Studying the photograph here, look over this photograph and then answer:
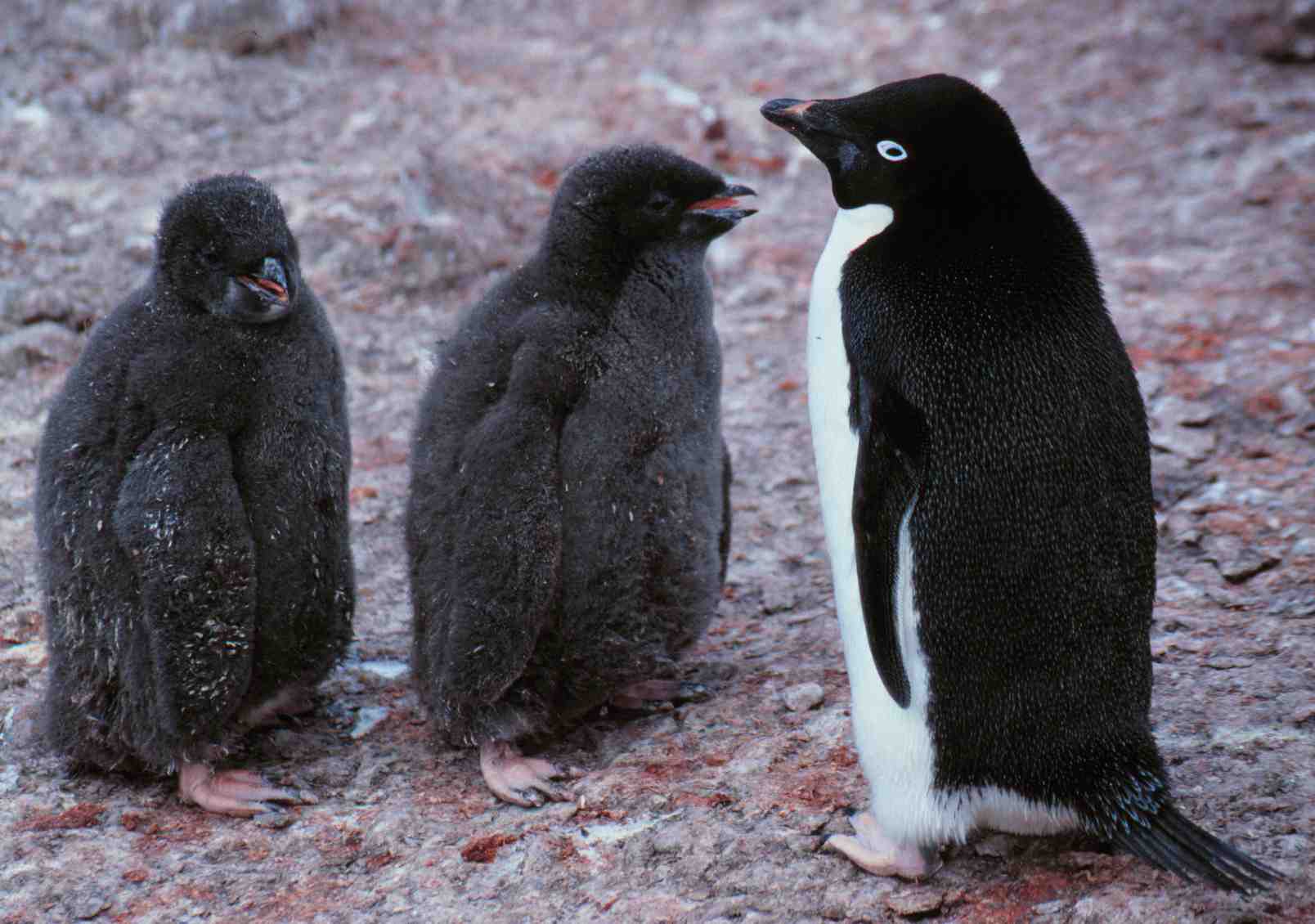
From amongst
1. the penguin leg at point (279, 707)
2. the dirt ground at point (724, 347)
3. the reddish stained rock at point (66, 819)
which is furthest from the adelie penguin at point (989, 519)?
the reddish stained rock at point (66, 819)

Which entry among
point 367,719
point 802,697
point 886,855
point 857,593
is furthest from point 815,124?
point 367,719

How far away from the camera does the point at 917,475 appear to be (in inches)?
93.2

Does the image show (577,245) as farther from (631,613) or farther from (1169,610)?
(1169,610)

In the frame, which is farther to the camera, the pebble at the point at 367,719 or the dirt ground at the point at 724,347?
the pebble at the point at 367,719

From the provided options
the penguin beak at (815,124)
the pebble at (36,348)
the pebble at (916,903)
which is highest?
the penguin beak at (815,124)

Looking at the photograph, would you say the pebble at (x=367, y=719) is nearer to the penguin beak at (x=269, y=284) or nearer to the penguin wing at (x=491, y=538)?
the penguin wing at (x=491, y=538)

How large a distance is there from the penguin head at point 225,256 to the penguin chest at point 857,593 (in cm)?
105

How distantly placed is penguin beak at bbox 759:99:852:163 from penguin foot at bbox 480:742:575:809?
1.31 meters

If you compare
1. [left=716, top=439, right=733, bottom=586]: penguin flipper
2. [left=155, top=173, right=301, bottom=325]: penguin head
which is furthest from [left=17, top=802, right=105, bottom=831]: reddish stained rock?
[left=716, top=439, right=733, bottom=586]: penguin flipper

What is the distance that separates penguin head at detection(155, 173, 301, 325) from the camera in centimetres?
277

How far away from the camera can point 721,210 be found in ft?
10.1

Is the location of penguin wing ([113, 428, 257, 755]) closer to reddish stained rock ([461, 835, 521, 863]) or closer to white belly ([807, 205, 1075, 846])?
reddish stained rock ([461, 835, 521, 863])

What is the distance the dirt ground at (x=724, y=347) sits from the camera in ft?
8.23

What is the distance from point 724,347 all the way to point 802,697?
208 cm
